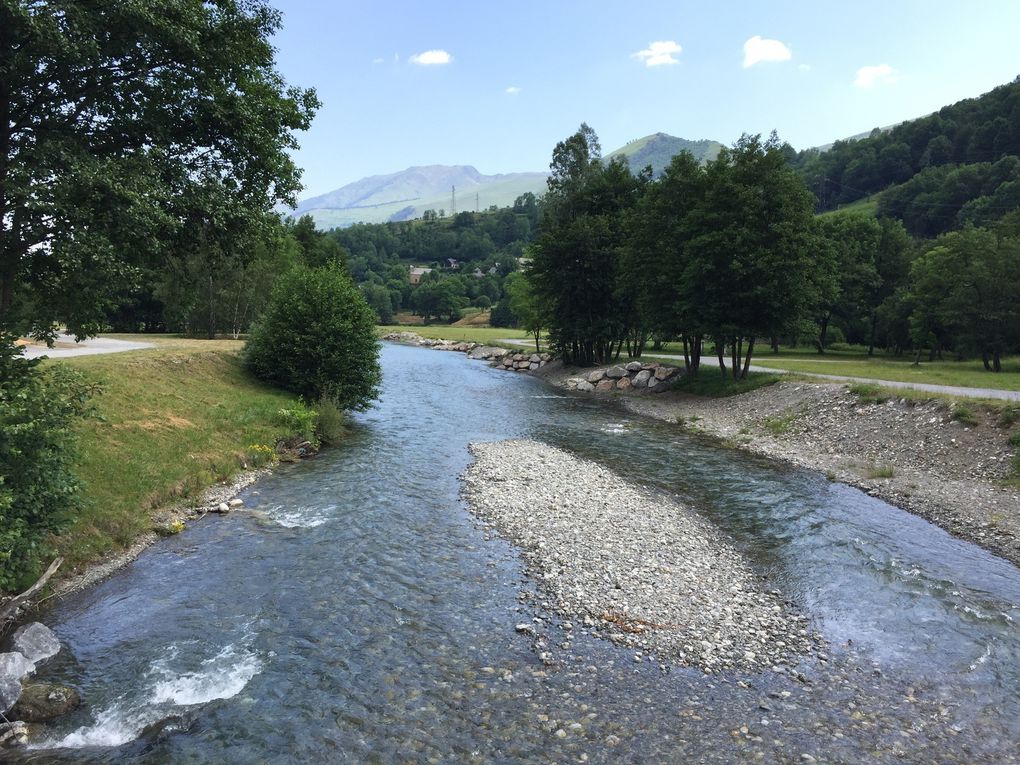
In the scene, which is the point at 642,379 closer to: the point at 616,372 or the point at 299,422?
the point at 616,372

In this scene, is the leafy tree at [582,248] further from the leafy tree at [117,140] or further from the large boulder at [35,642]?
the large boulder at [35,642]

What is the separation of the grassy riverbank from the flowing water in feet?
5.05

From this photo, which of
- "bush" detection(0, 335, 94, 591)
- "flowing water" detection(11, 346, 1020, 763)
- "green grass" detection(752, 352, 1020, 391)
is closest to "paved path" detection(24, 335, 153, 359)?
"flowing water" detection(11, 346, 1020, 763)

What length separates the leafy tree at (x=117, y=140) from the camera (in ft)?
37.0

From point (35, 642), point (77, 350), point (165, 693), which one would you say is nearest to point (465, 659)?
point (165, 693)

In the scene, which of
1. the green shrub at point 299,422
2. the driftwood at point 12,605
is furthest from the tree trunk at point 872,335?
the driftwood at point 12,605

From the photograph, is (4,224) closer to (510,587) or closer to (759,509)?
(510,587)

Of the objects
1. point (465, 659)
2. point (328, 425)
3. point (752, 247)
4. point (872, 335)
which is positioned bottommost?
point (465, 659)

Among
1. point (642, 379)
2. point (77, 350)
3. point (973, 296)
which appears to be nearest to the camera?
point (77, 350)

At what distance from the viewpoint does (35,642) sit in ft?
34.6

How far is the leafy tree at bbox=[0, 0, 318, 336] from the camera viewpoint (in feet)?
37.0

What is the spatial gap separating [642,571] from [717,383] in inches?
1295

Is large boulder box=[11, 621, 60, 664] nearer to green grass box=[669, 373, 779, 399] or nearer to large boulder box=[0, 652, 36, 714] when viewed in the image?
large boulder box=[0, 652, 36, 714]

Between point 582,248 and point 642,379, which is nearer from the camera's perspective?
point 642,379
